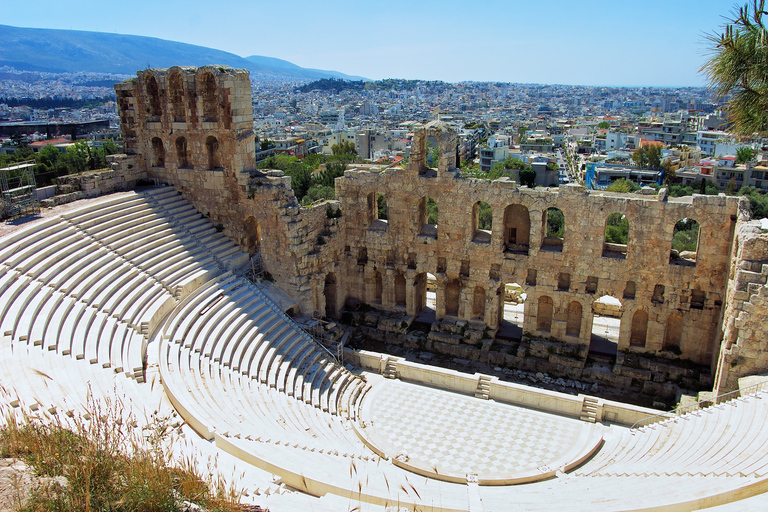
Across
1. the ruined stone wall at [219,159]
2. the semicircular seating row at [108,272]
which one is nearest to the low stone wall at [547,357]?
the ruined stone wall at [219,159]

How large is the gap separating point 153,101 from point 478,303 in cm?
1728

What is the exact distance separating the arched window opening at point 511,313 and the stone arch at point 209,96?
1447 cm

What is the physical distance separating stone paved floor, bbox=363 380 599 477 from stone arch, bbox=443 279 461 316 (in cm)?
512

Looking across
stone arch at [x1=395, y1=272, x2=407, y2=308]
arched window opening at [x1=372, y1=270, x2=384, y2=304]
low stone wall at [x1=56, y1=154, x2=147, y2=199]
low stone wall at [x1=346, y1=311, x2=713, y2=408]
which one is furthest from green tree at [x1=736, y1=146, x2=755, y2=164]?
low stone wall at [x1=56, y1=154, x2=147, y2=199]

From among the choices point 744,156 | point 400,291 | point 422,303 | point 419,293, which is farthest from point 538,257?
point 744,156

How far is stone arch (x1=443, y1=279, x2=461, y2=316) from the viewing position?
25391 mm

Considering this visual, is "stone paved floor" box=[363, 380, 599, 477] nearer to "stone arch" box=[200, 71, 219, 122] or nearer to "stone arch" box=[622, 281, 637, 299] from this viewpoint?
"stone arch" box=[622, 281, 637, 299]

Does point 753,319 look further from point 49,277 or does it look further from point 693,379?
point 49,277

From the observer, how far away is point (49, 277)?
17688 millimetres

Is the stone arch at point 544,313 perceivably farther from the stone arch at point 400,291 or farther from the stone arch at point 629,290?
the stone arch at point 400,291

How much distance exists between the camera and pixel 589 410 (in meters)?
19.6

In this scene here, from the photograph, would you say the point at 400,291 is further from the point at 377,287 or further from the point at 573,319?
the point at 573,319

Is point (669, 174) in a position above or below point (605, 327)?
above

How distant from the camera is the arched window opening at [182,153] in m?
25.1
